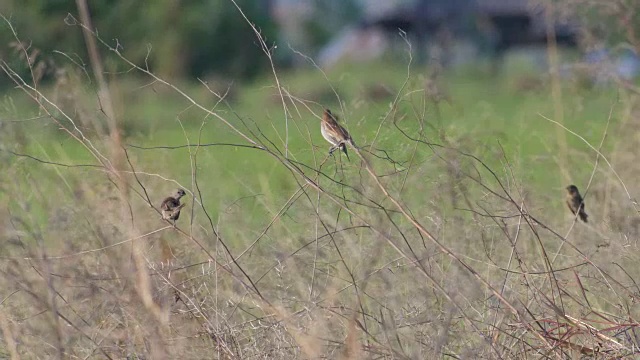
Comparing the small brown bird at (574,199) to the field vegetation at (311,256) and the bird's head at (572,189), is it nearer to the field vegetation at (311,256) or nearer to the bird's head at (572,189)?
the bird's head at (572,189)

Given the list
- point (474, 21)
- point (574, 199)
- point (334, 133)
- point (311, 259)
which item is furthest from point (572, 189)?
point (474, 21)

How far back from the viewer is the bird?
4.70 m

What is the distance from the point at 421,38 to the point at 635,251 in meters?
49.7

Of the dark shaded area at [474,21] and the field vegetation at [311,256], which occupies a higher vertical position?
the dark shaded area at [474,21]

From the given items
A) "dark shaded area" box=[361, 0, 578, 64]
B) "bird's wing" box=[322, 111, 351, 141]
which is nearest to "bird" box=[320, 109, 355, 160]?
"bird's wing" box=[322, 111, 351, 141]

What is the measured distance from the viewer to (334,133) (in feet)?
17.0

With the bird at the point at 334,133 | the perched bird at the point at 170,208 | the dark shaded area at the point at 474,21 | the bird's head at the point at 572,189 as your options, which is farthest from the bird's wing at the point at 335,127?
the dark shaded area at the point at 474,21

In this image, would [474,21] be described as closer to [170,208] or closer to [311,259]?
[170,208]

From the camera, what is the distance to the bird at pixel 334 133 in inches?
185

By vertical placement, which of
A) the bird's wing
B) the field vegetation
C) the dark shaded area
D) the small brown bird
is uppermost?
the dark shaded area

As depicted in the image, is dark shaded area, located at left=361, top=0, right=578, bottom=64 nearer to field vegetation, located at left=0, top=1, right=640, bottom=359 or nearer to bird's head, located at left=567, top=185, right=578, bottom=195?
bird's head, located at left=567, top=185, right=578, bottom=195

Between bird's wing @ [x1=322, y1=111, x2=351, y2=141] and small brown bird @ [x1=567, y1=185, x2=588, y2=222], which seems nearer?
bird's wing @ [x1=322, y1=111, x2=351, y2=141]

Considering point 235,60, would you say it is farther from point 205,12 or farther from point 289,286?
point 289,286

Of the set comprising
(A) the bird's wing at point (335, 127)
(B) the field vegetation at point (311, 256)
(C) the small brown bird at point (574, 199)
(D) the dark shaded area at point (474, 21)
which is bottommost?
(B) the field vegetation at point (311, 256)
